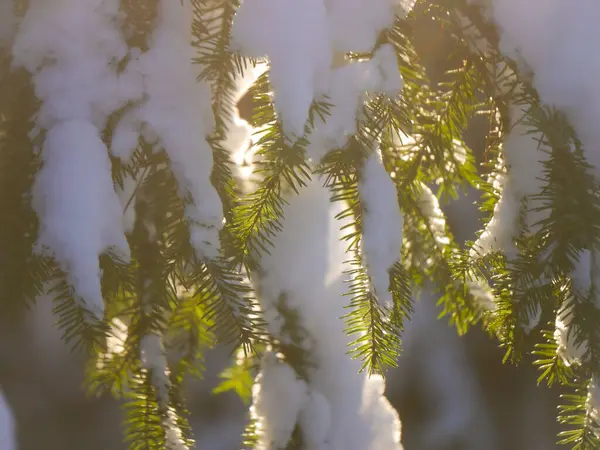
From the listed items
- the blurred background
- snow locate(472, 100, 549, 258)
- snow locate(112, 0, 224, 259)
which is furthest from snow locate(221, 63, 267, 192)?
the blurred background

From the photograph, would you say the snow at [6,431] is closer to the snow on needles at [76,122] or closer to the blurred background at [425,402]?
the snow on needles at [76,122]

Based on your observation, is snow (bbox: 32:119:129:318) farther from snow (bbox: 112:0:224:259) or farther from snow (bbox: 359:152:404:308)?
snow (bbox: 359:152:404:308)

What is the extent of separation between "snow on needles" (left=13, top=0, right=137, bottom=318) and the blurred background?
Result: 3.29m

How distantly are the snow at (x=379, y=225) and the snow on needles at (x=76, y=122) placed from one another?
1.19 ft

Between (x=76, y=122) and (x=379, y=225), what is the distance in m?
0.47

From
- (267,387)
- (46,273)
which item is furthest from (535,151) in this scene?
(46,273)

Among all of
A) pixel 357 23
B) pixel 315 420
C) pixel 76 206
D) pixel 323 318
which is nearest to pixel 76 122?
pixel 76 206

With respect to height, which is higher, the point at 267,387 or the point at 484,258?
the point at 484,258

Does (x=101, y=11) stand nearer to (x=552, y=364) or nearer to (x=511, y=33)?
(x=511, y=33)

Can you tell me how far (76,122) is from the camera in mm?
739

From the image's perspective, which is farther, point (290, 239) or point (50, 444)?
point (50, 444)

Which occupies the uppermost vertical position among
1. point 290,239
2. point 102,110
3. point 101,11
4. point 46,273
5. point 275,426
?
point 101,11

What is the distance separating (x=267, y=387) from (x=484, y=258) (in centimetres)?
45

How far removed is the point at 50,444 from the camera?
4.00m
